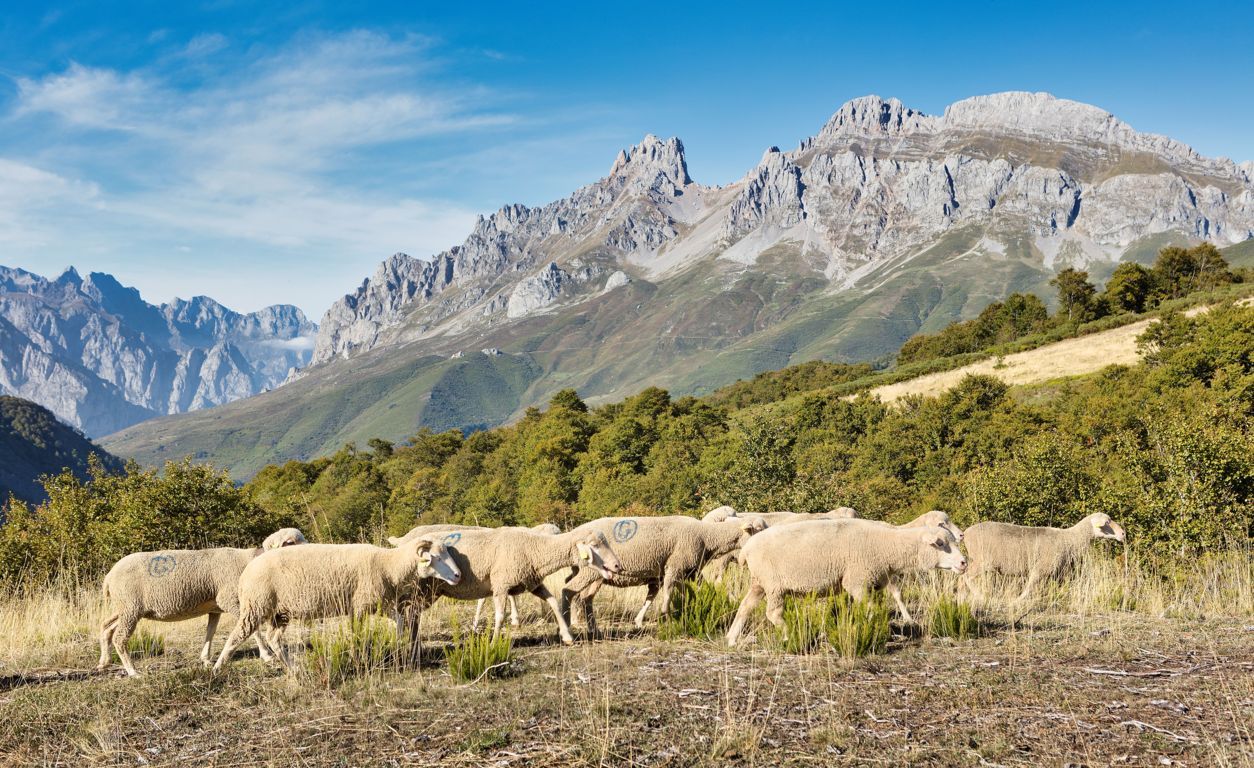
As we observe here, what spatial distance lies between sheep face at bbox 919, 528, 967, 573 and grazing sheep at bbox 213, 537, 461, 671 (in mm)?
6449

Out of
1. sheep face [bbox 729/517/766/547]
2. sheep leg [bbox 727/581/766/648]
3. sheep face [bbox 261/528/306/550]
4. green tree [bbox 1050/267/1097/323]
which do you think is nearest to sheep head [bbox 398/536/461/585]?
sheep face [bbox 261/528/306/550]

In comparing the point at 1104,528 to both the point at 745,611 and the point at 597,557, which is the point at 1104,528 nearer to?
the point at 745,611

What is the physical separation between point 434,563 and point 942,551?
22.8 ft

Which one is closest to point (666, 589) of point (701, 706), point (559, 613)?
point (559, 613)

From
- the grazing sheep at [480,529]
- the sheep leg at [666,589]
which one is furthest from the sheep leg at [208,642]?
the sheep leg at [666,589]

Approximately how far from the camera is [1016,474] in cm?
2352

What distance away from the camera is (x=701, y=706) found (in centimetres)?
668

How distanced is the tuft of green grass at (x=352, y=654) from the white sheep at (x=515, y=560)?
66.7 inches

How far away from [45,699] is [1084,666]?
35.9 feet

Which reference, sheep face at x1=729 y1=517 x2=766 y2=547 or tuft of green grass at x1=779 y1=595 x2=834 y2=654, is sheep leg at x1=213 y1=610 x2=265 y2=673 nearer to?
tuft of green grass at x1=779 y1=595 x2=834 y2=654

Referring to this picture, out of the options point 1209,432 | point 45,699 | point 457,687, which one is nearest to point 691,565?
point 457,687

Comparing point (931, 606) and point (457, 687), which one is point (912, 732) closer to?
point (457, 687)

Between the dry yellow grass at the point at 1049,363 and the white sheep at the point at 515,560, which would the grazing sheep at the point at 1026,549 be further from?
the dry yellow grass at the point at 1049,363

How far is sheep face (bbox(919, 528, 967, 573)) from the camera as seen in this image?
33.6 feet
